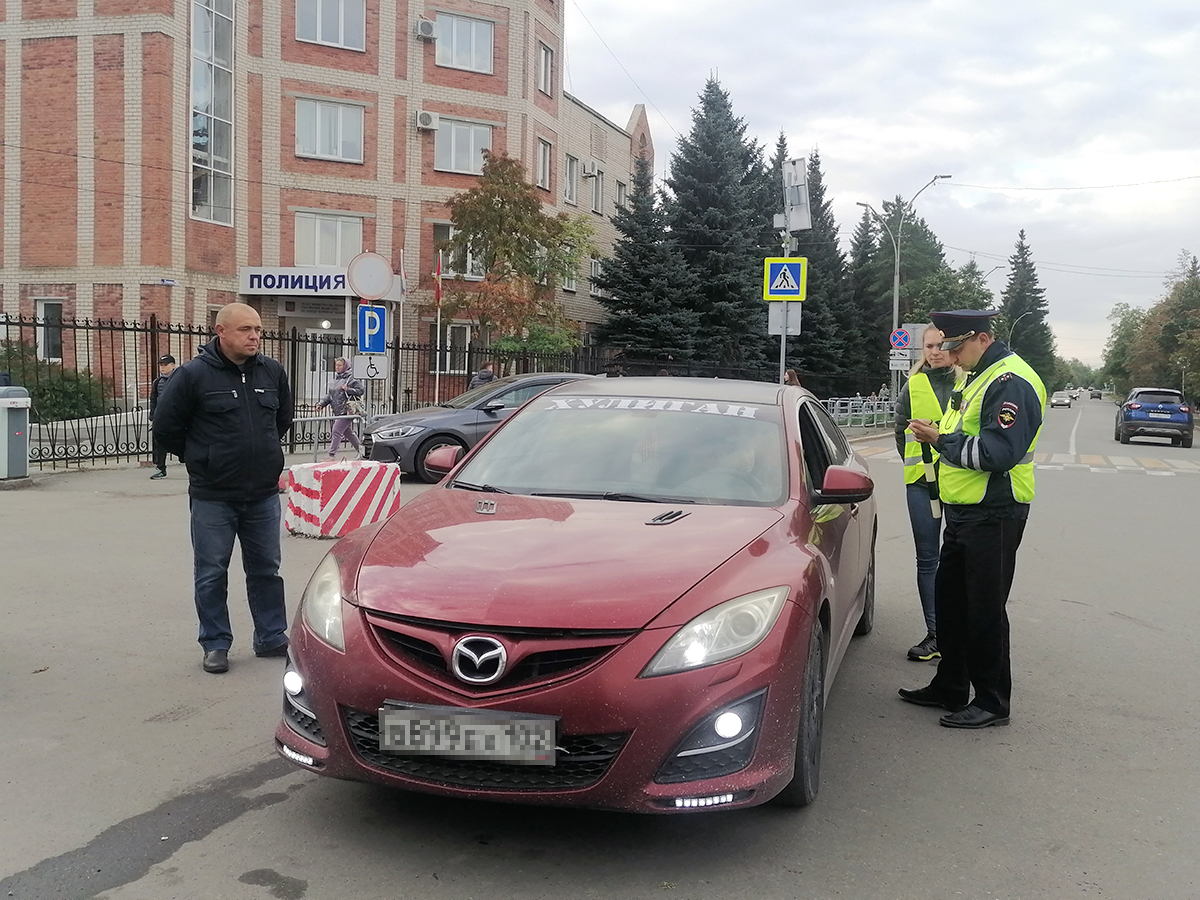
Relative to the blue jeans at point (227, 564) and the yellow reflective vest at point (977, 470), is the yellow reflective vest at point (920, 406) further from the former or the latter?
the blue jeans at point (227, 564)

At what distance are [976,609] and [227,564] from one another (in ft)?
12.1

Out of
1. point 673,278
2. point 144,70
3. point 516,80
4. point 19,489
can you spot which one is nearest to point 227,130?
point 144,70

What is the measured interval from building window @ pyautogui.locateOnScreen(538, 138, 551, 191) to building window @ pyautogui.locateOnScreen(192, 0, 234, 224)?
1025cm

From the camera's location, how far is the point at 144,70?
2800cm

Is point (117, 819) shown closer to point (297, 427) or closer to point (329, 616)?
point (329, 616)

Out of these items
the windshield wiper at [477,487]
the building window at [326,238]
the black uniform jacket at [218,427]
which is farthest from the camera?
the building window at [326,238]

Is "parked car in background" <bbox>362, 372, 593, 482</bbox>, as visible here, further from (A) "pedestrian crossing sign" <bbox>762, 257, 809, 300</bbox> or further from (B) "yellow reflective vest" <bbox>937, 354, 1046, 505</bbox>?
(B) "yellow reflective vest" <bbox>937, 354, 1046, 505</bbox>

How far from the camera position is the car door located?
4449mm

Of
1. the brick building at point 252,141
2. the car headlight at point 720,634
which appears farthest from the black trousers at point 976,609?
the brick building at point 252,141

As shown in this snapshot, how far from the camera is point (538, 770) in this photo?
3236mm

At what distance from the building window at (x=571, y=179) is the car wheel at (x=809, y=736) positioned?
1470 inches

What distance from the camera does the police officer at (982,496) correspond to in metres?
4.81

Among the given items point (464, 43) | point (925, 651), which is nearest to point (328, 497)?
point (925, 651)

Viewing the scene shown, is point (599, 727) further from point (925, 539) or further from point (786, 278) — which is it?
point (786, 278)
